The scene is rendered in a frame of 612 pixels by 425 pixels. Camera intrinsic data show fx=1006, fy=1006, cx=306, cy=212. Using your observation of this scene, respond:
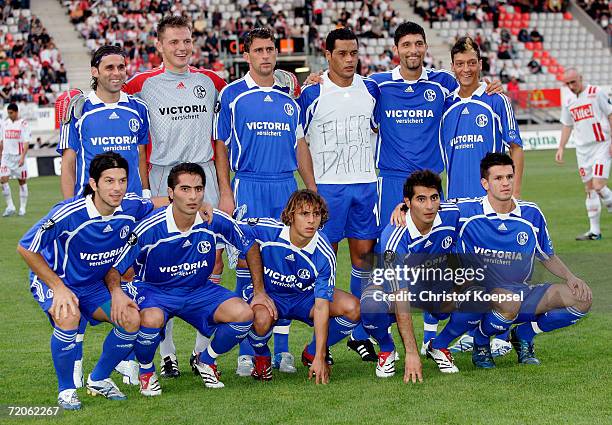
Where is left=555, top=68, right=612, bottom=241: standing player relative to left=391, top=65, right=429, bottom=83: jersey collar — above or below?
below

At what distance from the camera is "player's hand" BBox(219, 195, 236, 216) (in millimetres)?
6859

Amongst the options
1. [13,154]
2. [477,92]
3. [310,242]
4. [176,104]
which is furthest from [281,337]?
[13,154]

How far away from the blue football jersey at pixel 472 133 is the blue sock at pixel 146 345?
256 cm

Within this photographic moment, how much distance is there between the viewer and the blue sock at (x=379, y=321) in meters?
6.31

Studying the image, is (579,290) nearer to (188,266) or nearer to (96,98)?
(188,266)

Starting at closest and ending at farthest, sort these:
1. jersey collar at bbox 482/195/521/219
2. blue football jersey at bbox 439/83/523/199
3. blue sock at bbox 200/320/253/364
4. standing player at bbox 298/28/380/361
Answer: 1. blue sock at bbox 200/320/253/364
2. jersey collar at bbox 482/195/521/219
3. standing player at bbox 298/28/380/361
4. blue football jersey at bbox 439/83/523/199

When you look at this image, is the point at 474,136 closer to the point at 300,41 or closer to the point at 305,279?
the point at 305,279

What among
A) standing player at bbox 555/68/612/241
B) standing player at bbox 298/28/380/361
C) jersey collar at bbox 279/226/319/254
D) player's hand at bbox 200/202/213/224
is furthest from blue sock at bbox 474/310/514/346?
standing player at bbox 555/68/612/241

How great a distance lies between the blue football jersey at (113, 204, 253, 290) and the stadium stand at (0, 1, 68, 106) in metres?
23.8

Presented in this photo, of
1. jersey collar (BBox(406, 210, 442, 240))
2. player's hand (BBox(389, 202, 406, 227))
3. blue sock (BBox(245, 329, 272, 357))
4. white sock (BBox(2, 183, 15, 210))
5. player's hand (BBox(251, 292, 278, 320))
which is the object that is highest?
player's hand (BBox(389, 202, 406, 227))

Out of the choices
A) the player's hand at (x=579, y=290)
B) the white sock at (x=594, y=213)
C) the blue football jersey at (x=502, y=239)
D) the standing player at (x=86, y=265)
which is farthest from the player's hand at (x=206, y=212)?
the white sock at (x=594, y=213)

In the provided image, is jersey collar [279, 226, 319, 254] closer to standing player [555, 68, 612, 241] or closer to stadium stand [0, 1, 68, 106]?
standing player [555, 68, 612, 241]

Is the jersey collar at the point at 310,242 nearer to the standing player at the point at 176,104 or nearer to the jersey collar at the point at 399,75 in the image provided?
the standing player at the point at 176,104

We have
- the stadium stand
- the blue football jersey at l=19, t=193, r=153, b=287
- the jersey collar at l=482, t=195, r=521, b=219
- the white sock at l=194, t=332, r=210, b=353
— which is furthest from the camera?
the stadium stand
